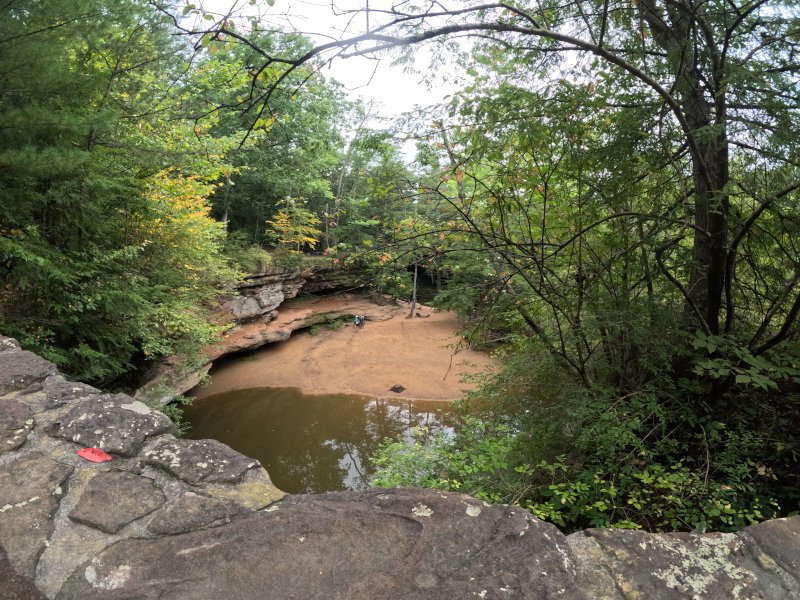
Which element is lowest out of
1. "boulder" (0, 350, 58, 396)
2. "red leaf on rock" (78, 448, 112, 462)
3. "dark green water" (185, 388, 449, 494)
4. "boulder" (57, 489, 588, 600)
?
"dark green water" (185, 388, 449, 494)

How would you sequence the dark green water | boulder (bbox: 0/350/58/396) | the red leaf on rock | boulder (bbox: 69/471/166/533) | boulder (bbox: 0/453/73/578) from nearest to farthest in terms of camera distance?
1. boulder (bbox: 0/453/73/578)
2. boulder (bbox: 69/471/166/533)
3. the red leaf on rock
4. boulder (bbox: 0/350/58/396)
5. the dark green water

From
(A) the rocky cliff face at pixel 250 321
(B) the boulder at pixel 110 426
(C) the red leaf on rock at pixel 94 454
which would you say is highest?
(B) the boulder at pixel 110 426

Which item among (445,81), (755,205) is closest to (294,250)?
(445,81)

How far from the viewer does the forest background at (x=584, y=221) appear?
2131 millimetres

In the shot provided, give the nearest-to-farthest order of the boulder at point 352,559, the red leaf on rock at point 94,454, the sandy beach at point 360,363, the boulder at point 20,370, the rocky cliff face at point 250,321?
the boulder at point 352,559 → the red leaf on rock at point 94,454 → the boulder at point 20,370 → the rocky cliff face at point 250,321 → the sandy beach at point 360,363

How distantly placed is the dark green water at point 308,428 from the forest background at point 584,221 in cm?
386

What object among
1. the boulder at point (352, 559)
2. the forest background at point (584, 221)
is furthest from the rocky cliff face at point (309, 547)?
the forest background at point (584, 221)

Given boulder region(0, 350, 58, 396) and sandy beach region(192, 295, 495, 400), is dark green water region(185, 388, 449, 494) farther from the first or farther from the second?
boulder region(0, 350, 58, 396)

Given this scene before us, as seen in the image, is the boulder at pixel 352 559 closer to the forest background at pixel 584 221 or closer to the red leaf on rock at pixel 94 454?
the red leaf on rock at pixel 94 454

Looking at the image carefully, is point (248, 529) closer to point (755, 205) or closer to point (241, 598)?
point (241, 598)

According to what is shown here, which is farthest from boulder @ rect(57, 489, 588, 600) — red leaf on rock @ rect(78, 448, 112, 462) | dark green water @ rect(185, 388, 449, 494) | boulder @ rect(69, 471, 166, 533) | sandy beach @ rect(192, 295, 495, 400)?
sandy beach @ rect(192, 295, 495, 400)

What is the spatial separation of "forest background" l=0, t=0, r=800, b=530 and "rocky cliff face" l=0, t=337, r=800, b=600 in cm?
111

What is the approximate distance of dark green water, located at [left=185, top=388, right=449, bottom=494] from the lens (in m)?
7.95

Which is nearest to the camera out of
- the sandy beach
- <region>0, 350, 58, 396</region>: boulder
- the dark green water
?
<region>0, 350, 58, 396</region>: boulder
